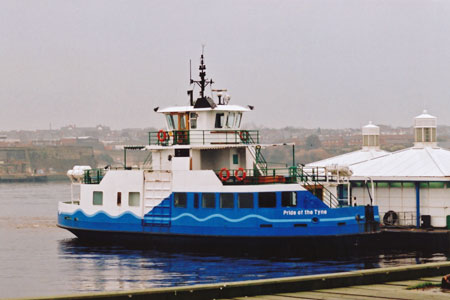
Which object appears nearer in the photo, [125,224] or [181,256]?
[181,256]

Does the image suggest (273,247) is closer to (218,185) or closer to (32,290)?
(218,185)

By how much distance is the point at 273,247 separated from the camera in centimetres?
3547

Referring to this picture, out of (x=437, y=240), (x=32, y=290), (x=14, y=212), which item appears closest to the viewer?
(x=32, y=290)

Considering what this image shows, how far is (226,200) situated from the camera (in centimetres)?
3644

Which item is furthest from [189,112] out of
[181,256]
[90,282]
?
[90,282]

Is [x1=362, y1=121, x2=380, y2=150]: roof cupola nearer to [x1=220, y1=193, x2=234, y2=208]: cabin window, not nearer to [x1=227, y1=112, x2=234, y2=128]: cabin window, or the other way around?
[x1=227, y1=112, x2=234, y2=128]: cabin window

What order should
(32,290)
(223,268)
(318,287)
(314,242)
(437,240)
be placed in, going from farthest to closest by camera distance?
(437,240) → (314,242) → (223,268) → (32,290) → (318,287)

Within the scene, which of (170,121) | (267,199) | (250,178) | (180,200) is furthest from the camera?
(170,121)

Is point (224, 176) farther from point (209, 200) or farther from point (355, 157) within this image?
point (355, 157)

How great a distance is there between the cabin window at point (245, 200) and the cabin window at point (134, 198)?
5.33 m

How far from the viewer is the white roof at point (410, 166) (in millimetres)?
39844

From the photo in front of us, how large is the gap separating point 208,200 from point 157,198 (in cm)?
274

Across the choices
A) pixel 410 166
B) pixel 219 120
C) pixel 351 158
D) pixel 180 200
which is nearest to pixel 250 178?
pixel 180 200

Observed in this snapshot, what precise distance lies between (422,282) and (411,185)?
2620 centimetres
